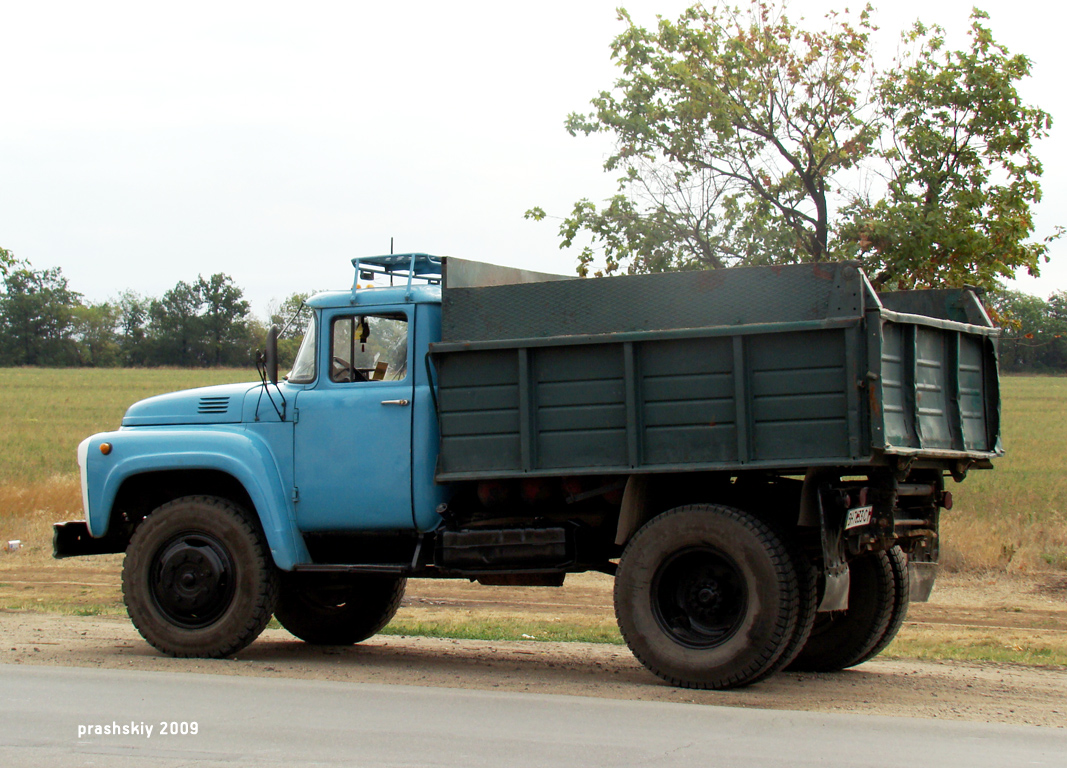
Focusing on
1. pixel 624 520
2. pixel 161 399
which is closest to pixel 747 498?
pixel 624 520

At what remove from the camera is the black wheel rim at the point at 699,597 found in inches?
309

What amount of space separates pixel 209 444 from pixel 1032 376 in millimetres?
81643

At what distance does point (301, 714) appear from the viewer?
6.80 meters

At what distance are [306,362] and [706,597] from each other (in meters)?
3.56

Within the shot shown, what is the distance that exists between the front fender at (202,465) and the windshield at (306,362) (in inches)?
16.3

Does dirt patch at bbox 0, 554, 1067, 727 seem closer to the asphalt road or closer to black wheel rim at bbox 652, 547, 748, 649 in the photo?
black wheel rim at bbox 652, 547, 748, 649

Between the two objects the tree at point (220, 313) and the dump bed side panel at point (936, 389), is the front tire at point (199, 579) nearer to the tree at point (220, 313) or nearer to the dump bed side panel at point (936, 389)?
the dump bed side panel at point (936, 389)

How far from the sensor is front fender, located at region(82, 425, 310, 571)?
9.02m

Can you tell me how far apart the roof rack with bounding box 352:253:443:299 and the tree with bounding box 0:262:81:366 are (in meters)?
92.8

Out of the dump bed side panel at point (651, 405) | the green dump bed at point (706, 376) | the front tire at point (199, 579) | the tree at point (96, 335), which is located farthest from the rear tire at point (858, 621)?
the tree at point (96, 335)

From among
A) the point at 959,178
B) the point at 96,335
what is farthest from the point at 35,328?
the point at 959,178

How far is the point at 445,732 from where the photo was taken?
634 centimetres

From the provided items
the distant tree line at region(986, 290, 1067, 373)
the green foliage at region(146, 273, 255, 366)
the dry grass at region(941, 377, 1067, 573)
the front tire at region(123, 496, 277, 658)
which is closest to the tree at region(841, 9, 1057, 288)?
the dry grass at region(941, 377, 1067, 573)

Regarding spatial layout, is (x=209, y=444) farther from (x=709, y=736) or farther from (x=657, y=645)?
(x=709, y=736)
